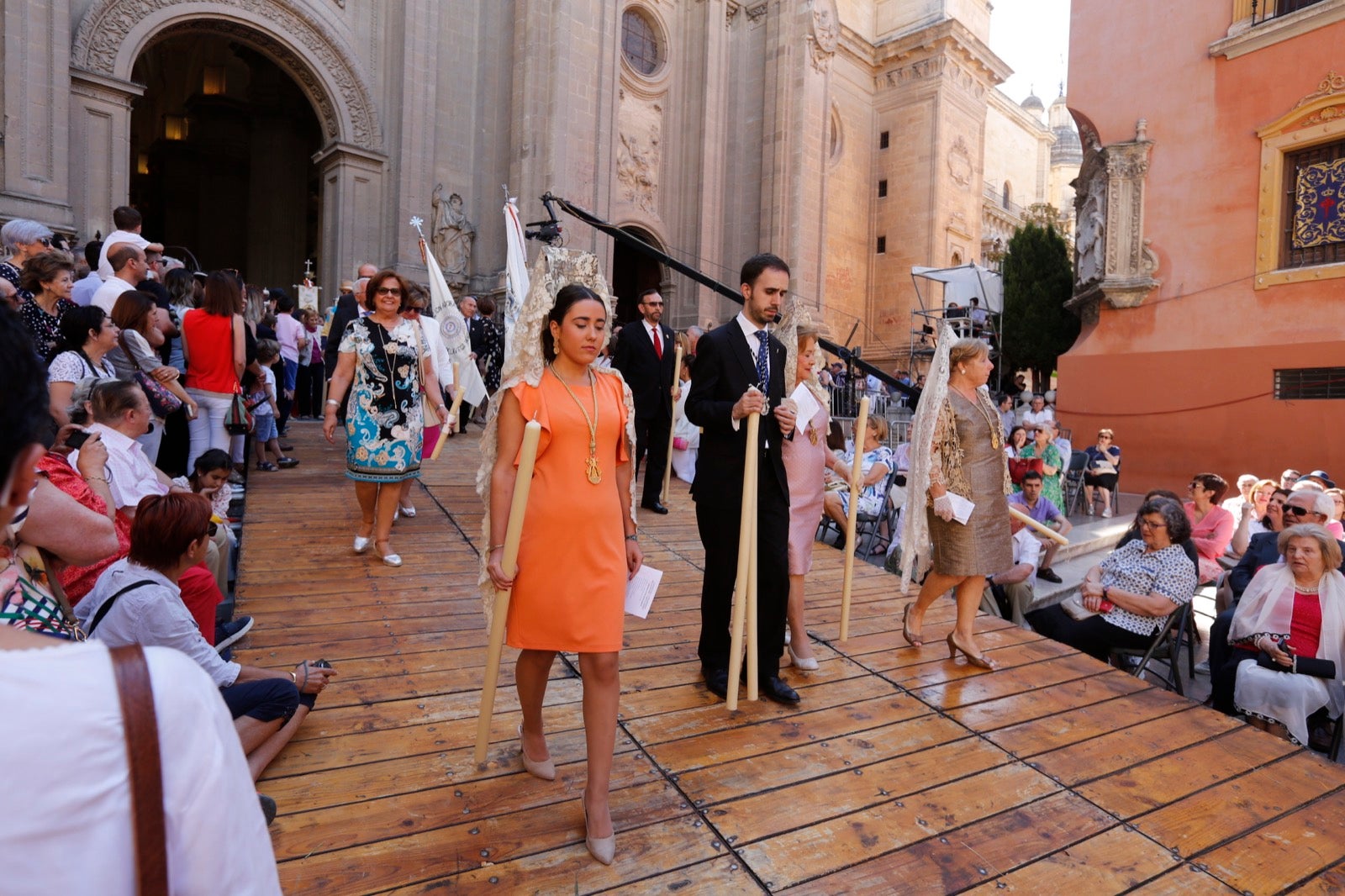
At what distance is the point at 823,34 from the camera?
22.5 m

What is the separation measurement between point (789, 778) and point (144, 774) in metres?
2.75

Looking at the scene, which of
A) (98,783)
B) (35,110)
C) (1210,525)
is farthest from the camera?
(35,110)

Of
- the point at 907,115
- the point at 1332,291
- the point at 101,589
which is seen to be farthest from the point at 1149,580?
the point at 907,115

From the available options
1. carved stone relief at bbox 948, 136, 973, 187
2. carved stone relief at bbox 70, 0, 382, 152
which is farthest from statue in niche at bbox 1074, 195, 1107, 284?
carved stone relief at bbox 948, 136, 973, 187

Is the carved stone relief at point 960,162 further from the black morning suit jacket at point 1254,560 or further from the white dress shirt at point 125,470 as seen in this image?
the white dress shirt at point 125,470

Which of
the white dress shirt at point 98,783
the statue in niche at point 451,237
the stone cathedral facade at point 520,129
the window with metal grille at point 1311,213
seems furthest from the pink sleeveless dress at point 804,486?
the statue in niche at point 451,237

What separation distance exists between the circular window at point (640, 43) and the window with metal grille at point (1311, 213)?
13.8 m

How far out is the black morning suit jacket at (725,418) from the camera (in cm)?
375

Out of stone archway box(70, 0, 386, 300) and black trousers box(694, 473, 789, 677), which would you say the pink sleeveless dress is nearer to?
black trousers box(694, 473, 789, 677)

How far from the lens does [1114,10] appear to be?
13.5 m

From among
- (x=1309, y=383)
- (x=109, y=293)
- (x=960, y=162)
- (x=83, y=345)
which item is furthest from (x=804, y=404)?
(x=960, y=162)

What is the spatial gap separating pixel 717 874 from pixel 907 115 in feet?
99.0

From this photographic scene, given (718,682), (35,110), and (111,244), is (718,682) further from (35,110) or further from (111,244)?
(35,110)

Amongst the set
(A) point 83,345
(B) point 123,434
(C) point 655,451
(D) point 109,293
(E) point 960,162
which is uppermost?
(E) point 960,162
